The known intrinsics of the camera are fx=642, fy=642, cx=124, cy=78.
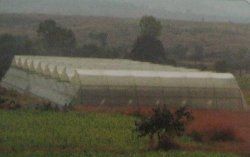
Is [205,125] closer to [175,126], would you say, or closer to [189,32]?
[175,126]

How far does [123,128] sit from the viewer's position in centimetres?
3384

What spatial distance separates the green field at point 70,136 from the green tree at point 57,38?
2400 inches

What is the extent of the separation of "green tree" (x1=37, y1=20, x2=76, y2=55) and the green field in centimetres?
6095

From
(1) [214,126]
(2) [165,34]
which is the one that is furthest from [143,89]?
(2) [165,34]

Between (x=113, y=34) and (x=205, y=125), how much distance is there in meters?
129

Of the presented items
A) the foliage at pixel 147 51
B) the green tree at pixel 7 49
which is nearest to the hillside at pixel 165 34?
the foliage at pixel 147 51

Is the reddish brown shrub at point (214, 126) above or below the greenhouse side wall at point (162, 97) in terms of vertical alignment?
below

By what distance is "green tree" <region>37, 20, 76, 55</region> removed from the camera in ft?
326

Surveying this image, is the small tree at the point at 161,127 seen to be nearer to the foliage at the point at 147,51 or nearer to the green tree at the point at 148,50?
the green tree at the point at 148,50

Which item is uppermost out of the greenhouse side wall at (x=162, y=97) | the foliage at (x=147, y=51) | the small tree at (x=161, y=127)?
the foliage at (x=147, y=51)

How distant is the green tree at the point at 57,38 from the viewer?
9925cm

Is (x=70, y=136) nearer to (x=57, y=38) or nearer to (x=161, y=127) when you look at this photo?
(x=161, y=127)

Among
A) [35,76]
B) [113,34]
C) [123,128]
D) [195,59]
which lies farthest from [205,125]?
[113,34]

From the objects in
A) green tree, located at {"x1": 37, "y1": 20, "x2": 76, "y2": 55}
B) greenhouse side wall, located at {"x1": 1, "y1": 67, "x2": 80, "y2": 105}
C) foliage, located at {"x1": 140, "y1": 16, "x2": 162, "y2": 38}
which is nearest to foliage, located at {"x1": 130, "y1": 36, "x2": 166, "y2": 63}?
green tree, located at {"x1": 37, "y1": 20, "x2": 76, "y2": 55}
